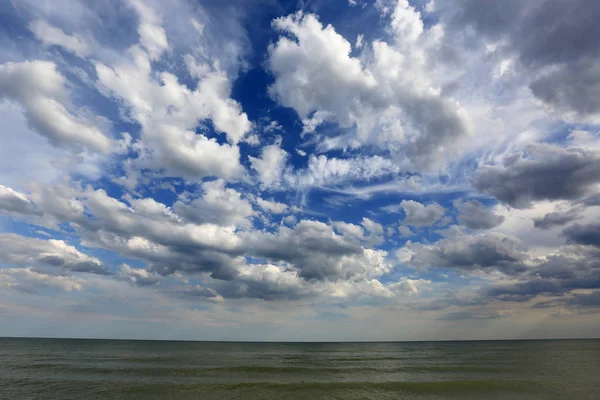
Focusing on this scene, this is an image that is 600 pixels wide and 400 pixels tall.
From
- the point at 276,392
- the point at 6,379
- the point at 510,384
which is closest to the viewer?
the point at 276,392

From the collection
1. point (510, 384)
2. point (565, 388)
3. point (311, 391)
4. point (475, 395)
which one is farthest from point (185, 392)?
point (565, 388)

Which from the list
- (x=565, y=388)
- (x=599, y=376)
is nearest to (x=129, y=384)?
(x=565, y=388)

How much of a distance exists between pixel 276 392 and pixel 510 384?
1163 inches

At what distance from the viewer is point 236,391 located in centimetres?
3519

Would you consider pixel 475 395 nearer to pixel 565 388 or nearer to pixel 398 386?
pixel 398 386

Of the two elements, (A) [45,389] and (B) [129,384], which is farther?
(B) [129,384]

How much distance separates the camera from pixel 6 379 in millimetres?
40938

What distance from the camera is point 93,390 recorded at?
115 ft

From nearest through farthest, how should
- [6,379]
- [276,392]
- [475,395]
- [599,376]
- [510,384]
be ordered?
[475,395] < [276,392] < [510,384] < [6,379] < [599,376]

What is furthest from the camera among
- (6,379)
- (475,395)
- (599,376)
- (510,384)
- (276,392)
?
(599,376)

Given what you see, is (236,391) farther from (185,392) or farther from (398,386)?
(398,386)

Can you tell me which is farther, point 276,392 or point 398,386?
point 398,386

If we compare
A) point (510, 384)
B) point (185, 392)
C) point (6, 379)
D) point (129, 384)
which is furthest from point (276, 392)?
point (6, 379)

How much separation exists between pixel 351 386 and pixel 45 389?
119 ft
